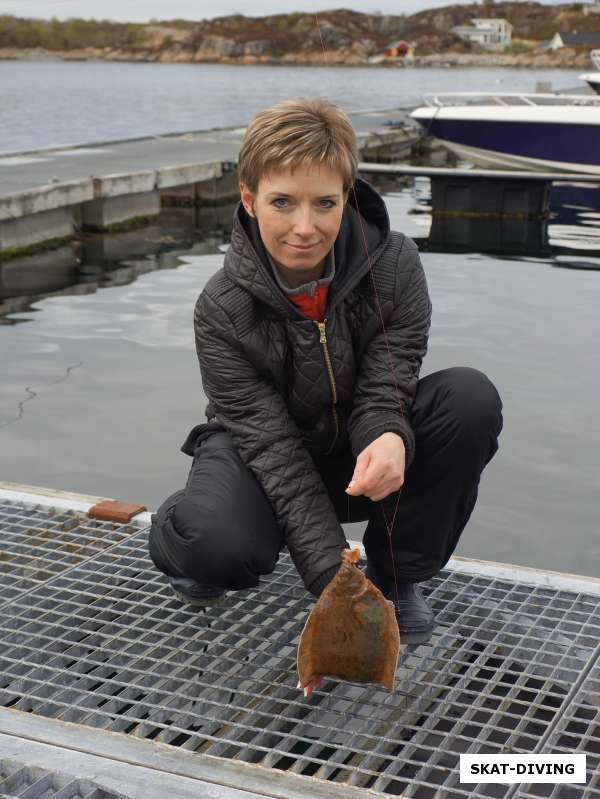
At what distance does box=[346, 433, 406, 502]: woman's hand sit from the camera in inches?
106

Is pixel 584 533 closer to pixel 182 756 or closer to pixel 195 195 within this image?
pixel 182 756

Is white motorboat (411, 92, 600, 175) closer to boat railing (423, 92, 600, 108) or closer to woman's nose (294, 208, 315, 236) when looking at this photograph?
boat railing (423, 92, 600, 108)

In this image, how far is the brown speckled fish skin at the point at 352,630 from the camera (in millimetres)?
2650

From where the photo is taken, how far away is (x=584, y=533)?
4.63 m

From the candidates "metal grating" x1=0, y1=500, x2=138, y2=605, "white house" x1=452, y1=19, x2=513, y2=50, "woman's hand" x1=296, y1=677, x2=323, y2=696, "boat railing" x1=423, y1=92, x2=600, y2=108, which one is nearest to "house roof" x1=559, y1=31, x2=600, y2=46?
"white house" x1=452, y1=19, x2=513, y2=50

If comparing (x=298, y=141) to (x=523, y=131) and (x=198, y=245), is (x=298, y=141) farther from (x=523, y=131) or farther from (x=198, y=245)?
(x=523, y=131)

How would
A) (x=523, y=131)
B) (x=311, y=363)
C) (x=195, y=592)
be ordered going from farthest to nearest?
(x=523, y=131) < (x=195, y=592) < (x=311, y=363)

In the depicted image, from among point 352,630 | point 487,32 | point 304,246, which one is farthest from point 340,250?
point 487,32

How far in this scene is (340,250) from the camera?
2969mm

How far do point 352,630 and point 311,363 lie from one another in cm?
71

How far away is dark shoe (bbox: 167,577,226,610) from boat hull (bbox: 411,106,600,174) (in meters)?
15.4

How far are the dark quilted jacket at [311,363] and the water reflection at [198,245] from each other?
5.79 meters

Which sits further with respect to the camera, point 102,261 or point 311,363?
point 102,261

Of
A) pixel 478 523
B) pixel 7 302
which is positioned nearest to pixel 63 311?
pixel 7 302
